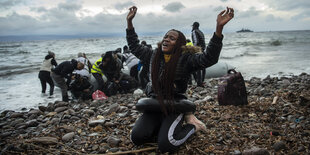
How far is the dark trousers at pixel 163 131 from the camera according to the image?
2709 millimetres

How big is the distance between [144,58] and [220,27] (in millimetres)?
1263

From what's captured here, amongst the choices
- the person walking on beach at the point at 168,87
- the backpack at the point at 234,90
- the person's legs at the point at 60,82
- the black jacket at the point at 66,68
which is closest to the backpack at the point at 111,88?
the black jacket at the point at 66,68

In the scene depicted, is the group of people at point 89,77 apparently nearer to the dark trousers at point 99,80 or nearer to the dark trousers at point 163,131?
the dark trousers at point 99,80

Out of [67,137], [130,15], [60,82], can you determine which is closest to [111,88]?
[60,82]

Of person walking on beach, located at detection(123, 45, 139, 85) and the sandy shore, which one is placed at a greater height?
person walking on beach, located at detection(123, 45, 139, 85)

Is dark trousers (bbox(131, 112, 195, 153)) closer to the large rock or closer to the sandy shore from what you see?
the sandy shore

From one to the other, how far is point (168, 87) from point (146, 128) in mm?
662

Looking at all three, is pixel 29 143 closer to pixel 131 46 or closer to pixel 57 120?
pixel 57 120

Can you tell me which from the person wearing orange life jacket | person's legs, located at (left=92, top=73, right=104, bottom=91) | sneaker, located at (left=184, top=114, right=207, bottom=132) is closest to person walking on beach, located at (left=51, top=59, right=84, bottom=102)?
the person wearing orange life jacket

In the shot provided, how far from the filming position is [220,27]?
96.0 inches

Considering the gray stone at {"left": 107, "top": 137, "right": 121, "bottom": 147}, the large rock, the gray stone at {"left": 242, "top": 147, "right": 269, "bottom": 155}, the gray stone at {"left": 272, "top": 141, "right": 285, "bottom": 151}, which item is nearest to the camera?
the gray stone at {"left": 242, "top": 147, "right": 269, "bottom": 155}

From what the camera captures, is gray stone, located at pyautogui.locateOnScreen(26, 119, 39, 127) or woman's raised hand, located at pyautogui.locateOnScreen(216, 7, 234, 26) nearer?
woman's raised hand, located at pyautogui.locateOnScreen(216, 7, 234, 26)

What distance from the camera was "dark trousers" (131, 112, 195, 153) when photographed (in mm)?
2709

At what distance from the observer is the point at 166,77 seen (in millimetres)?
2783
